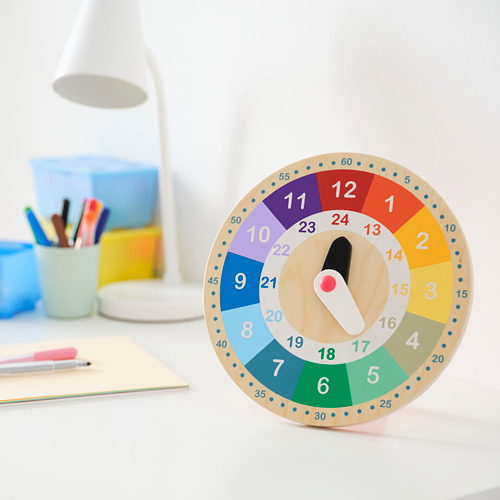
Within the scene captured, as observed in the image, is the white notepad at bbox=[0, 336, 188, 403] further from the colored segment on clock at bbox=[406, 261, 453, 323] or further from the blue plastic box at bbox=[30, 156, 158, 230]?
the blue plastic box at bbox=[30, 156, 158, 230]

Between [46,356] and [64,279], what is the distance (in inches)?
A: 10.1

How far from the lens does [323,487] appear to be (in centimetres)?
52

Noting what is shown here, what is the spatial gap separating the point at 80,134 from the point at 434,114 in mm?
961

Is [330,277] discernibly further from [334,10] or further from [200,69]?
[200,69]

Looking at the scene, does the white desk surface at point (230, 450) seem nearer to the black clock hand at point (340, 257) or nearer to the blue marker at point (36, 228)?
the black clock hand at point (340, 257)

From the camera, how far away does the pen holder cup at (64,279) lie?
1.00 metres

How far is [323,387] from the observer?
0.64 m

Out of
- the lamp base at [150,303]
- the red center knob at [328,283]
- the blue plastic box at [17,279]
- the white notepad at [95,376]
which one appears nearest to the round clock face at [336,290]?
the red center knob at [328,283]

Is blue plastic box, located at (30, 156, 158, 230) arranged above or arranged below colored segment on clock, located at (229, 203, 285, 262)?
above

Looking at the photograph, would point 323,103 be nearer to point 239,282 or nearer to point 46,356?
point 239,282

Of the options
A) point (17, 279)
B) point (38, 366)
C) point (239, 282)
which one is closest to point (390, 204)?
point (239, 282)

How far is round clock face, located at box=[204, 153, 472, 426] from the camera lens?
0.63 m

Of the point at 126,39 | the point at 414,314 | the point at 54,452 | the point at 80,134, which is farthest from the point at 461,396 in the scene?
the point at 80,134

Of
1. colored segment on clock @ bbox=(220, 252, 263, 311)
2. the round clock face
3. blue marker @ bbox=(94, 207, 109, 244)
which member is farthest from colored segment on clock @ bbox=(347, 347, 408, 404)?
blue marker @ bbox=(94, 207, 109, 244)
